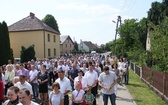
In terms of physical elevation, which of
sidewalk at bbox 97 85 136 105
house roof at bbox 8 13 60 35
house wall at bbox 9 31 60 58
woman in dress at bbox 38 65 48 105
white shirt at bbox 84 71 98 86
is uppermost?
house roof at bbox 8 13 60 35

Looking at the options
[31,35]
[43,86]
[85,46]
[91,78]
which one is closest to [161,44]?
[91,78]

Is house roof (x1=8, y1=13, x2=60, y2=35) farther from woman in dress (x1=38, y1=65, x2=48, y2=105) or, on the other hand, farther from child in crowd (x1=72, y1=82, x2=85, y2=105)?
child in crowd (x1=72, y1=82, x2=85, y2=105)

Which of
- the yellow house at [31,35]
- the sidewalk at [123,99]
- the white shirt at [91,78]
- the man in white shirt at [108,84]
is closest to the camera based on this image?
the man in white shirt at [108,84]

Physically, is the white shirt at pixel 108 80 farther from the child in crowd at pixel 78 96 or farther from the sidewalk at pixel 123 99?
the sidewalk at pixel 123 99

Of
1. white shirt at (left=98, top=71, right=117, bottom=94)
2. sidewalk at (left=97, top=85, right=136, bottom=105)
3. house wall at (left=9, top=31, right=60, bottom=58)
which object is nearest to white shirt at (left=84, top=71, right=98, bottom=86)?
white shirt at (left=98, top=71, right=117, bottom=94)

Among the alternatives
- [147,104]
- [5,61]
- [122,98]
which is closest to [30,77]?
[122,98]

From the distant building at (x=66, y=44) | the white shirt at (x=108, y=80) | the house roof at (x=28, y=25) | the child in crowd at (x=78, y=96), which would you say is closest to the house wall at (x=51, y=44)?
the house roof at (x=28, y=25)

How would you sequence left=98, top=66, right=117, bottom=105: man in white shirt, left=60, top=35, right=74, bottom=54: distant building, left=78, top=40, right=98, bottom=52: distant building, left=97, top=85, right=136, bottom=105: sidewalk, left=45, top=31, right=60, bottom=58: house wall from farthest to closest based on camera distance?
left=78, top=40, right=98, bottom=52: distant building → left=60, top=35, right=74, bottom=54: distant building → left=45, top=31, right=60, bottom=58: house wall → left=97, top=85, right=136, bottom=105: sidewalk → left=98, top=66, right=117, bottom=105: man in white shirt

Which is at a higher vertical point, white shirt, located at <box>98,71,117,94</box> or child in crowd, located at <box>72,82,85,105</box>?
white shirt, located at <box>98,71,117,94</box>

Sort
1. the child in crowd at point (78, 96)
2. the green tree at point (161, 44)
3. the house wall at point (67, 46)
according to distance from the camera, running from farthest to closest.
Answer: the house wall at point (67, 46), the green tree at point (161, 44), the child in crowd at point (78, 96)

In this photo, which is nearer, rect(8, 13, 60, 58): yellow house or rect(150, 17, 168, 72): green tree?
rect(150, 17, 168, 72): green tree

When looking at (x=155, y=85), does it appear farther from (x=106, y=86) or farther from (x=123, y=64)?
(x=106, y=86)

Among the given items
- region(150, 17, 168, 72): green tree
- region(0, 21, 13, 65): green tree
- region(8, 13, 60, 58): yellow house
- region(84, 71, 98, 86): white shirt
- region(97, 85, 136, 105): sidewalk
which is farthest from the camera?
region(8, 13, 60, 58): yellow house

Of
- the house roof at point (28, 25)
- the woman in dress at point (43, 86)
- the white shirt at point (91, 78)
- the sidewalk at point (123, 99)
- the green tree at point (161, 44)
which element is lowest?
the sidewalk at point (123, 99)
